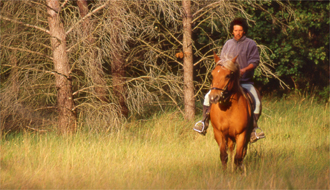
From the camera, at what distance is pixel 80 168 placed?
614cm

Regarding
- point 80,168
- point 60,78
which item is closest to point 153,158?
point 80,168

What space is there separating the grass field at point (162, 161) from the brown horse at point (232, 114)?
1.37 feet

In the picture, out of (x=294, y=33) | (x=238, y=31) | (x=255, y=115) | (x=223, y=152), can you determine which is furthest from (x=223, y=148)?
(x=294, y=33)

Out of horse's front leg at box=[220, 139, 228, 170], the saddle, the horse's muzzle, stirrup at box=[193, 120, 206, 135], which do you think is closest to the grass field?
horse's front leg at box=[220, 139, 228, 170]

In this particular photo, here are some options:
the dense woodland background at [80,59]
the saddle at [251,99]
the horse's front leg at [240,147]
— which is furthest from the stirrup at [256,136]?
the dense woodland background at [80,59]

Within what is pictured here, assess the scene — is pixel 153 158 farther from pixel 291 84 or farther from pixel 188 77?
pixel 291 84

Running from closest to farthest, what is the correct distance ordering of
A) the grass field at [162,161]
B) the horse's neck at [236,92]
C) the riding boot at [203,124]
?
the grass field at [162,161] → the horse's neck at [236,92] → the riding boot at [203,124]

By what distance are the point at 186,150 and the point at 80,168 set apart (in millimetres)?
2303

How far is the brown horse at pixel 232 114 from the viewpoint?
582 centimetres

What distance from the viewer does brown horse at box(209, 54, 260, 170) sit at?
582cm

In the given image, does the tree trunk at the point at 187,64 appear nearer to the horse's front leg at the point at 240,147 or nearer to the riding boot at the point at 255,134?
the riding boot at the point at 255,134

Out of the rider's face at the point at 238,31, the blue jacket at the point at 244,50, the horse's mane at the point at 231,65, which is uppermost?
the rider's face at the point at 238,31

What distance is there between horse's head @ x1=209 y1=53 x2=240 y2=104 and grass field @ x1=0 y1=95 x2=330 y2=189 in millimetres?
1125

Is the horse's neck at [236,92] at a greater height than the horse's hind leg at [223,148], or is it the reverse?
the horse's neck at [236,92]
